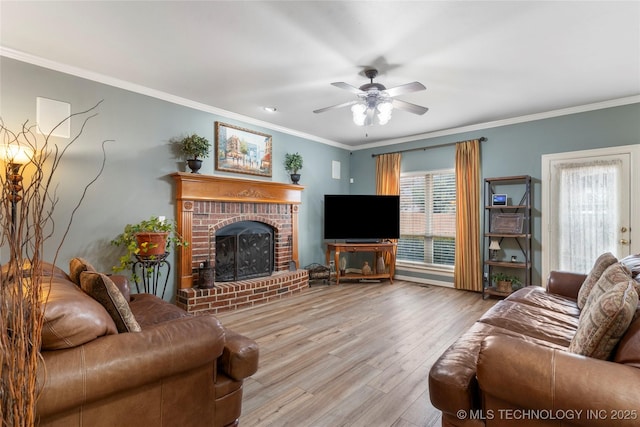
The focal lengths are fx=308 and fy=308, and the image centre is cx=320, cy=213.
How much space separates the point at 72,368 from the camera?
1.13m

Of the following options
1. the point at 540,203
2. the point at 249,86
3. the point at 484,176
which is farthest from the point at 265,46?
the point at 540,203

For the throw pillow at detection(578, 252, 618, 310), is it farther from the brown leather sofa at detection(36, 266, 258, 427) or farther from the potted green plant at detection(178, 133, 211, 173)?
the potted green plant at detection(178, 133, 211, 173)

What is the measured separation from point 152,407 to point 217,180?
3036mm

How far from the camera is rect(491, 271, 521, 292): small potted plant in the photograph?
14.4ft

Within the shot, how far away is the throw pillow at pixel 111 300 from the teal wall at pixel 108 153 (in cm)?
196

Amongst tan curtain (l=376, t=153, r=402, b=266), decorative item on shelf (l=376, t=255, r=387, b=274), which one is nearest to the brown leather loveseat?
decorative item on shelf (l=376, t=255, r=387, b=274)

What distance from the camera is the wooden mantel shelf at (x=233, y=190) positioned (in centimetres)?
378

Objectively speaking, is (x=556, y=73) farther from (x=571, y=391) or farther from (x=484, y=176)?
(x=571, y=391)

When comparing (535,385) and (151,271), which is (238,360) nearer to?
(535,385)

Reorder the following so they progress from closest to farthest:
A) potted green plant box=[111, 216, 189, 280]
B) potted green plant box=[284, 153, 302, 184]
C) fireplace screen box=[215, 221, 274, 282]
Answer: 1. potted green plant box=[111, 216, 189, 280]
2. fireplace screen box=[215, 221, 274, 282]
3. potted green plant box=[284, 153, 302, 184]

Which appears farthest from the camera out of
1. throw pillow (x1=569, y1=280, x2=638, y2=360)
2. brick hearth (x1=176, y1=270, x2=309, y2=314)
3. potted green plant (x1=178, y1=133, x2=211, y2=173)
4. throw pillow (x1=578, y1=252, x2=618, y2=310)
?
potted green plant (x1=178, y1=133, x2=211, y2=173)

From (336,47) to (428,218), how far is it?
3698mm

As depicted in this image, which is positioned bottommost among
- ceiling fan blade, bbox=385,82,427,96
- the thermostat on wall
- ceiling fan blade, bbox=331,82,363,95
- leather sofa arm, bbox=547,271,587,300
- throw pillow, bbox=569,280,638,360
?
leather sofa arm, bbox=547,271,587,300

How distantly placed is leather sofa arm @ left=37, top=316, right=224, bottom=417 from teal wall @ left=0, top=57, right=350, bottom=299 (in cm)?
238
